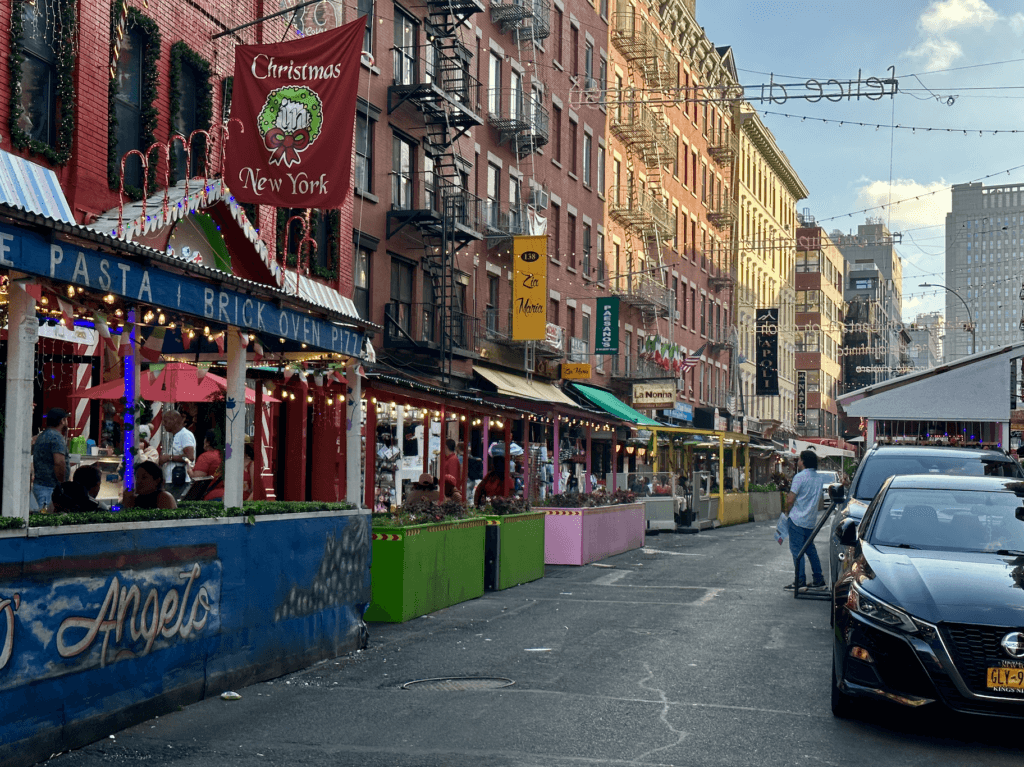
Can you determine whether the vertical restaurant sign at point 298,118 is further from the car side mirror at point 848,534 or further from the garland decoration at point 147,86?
the car side mirror at point 848,534

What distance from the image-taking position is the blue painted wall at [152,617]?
260 inches

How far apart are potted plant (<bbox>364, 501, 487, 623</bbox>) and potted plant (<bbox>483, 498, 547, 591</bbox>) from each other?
0.60 meters

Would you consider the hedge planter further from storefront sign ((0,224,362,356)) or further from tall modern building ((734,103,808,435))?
storefront sign ((0,224,362,356))

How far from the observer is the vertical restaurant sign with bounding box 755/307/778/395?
226 feet

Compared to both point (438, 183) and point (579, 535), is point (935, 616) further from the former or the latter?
point (438, 183)

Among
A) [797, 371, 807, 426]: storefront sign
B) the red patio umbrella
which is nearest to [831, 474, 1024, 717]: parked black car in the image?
the red patio umbrella

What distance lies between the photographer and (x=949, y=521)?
8734 mm

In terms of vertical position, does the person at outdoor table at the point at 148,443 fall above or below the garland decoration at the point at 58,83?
below

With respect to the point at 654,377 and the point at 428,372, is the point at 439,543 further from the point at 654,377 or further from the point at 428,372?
the point at 654,377

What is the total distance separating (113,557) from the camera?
742cm

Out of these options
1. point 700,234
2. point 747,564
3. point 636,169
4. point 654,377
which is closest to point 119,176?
point 747,564

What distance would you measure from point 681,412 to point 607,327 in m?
11.0

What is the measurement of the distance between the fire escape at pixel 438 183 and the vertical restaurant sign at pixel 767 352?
41.3 meters

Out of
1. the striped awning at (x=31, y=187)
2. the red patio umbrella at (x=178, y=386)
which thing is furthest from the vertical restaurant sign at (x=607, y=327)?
the striped awning at (x=31, y=187)
